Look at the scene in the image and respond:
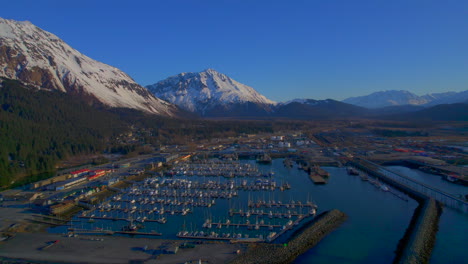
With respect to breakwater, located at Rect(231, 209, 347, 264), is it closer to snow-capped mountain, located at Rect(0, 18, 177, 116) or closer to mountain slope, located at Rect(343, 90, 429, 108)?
snow-capped mountain, located at Rect(0, 18, 177, 116)

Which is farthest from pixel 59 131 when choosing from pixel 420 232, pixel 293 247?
pixel 420 232

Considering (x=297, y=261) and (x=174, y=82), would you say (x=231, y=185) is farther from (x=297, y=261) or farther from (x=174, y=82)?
(x=174, y=82)

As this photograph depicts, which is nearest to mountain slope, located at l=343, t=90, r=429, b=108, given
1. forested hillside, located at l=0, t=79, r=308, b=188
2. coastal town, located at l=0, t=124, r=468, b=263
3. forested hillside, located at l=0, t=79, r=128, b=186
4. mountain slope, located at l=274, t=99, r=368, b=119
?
mountain slope, located at l=274, t=99, r=368, b=119

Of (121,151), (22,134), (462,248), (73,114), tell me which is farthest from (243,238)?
(73,114)

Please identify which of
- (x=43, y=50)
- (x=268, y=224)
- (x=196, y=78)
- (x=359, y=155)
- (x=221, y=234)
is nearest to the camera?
(x=221, y=234)

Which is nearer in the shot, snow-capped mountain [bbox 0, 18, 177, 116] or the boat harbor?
the boat harbor

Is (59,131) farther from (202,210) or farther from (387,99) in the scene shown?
(387,99)

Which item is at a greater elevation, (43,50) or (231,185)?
(43,50)
